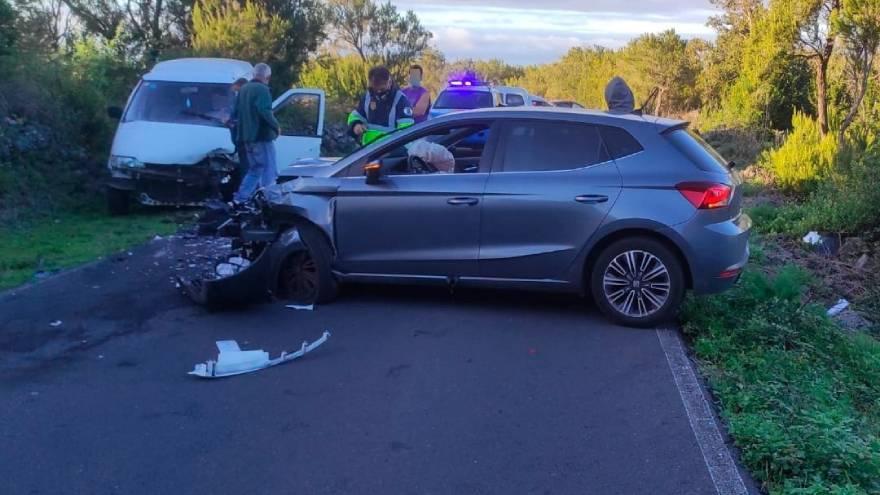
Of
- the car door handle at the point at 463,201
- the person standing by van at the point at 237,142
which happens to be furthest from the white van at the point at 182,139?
the car door handle at the point at 463,201

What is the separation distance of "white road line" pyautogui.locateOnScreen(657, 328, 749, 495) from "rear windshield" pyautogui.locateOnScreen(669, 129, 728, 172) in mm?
1422

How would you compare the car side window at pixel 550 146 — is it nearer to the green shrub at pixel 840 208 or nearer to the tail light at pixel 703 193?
the tail light at pixel 703 193

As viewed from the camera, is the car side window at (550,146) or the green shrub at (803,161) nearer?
the car side window at (550,146)

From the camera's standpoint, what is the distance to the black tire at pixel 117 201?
1323cm

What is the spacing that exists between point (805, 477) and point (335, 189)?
4747 millimetres

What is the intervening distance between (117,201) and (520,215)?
7.54 metres

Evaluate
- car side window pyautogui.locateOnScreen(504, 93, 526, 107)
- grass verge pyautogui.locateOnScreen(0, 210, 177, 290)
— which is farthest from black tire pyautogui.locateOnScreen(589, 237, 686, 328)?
car side window pyautogui.locateOnScreen(504, 93, 526, 107)

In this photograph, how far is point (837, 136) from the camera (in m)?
16.7

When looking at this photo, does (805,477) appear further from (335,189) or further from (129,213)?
(129,213)

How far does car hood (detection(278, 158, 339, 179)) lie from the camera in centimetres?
848

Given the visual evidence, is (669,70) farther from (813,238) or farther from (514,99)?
(813,238)

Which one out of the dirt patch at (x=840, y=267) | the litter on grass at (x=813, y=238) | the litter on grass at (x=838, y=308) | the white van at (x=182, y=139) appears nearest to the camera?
the litter on grass at (x=838, y=308)

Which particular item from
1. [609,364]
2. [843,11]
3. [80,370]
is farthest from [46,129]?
[843,11]

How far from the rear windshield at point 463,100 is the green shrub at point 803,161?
706 centimetres
